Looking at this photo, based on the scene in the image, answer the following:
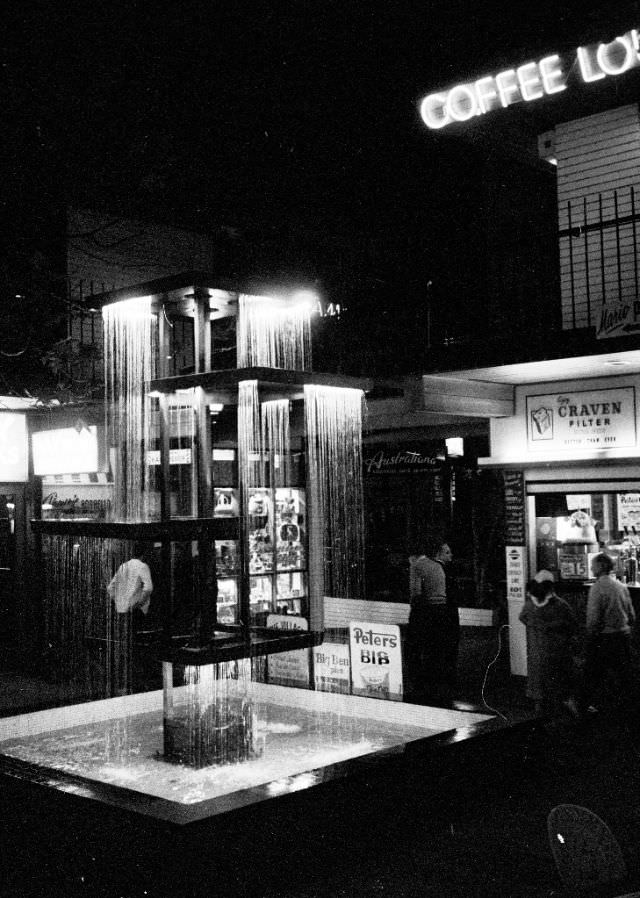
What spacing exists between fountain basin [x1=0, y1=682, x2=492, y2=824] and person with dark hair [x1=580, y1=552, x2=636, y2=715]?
6.79 feet

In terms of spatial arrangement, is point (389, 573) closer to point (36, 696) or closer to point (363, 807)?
point (36, 696)

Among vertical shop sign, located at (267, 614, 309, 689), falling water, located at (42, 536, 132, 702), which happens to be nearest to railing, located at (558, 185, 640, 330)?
vertical shop sign, located at (267, 614, 309, 689)

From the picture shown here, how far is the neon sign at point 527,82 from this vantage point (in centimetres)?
1086

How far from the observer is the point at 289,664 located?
36.5 feet

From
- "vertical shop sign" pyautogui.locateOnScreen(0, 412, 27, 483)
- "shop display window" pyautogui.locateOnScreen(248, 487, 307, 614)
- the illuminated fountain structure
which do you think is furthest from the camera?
"shop display window" pyautogui.locateOnScreen(248, 487, 307, 614)

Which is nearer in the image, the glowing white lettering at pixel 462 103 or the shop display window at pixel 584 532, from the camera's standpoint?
the shop display window at pixel 584 532

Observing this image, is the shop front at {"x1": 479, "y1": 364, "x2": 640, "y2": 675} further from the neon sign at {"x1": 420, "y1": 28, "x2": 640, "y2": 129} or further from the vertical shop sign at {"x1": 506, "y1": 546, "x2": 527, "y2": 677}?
the neon sign at {"x1": 420, "y1": 28, "x2": 640, "y2": 129}

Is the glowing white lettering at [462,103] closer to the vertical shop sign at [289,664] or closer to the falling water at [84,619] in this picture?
the vertical shop sign at [289,664]

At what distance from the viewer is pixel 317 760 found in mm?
8789

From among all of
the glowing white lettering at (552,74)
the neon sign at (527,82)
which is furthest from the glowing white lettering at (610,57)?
the glowing white lettering at (552,74)

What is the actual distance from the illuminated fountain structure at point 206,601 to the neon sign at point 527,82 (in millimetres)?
3508

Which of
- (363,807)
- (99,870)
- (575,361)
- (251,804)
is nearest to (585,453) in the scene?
(575,361)

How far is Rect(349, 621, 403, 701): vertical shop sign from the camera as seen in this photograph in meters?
9.90

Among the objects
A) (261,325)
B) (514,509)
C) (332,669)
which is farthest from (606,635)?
(261,325)
